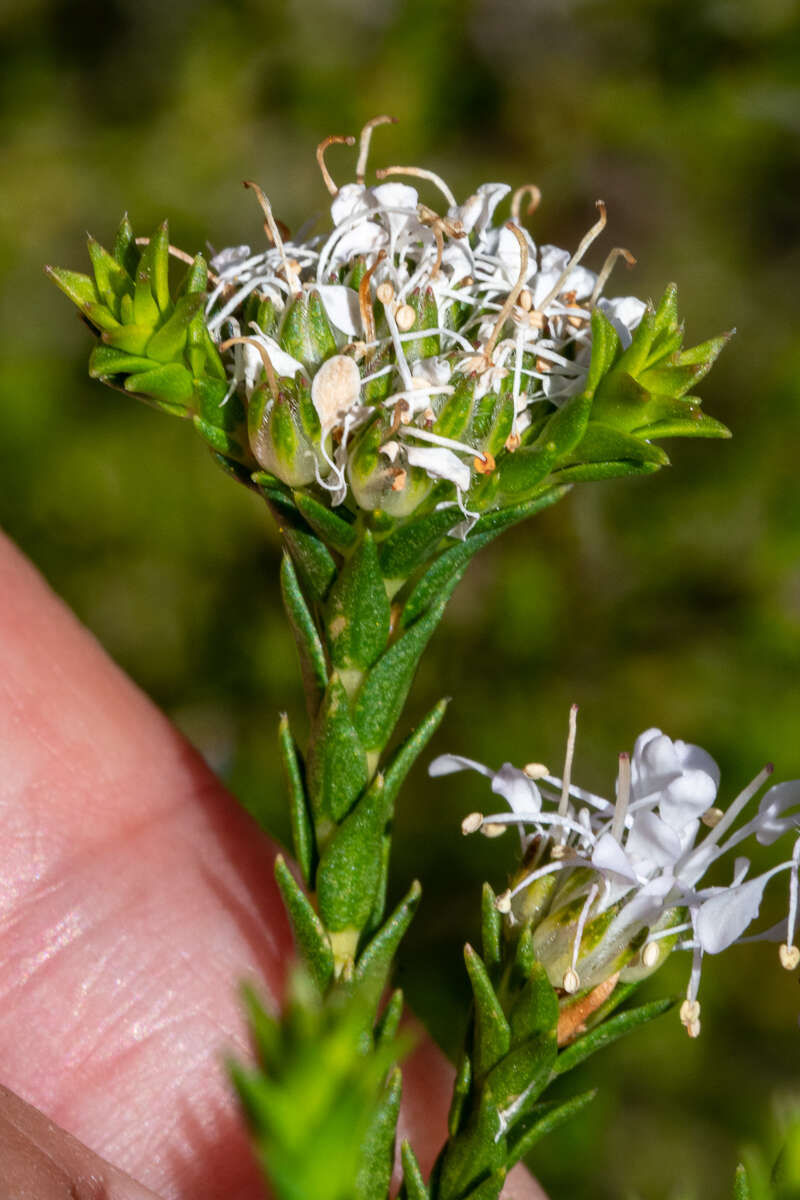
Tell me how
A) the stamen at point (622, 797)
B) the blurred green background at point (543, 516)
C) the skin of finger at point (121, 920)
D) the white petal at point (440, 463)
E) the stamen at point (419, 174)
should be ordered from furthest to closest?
the blurred green background at point (543, 516) < the skin of finger at point (121, 920) < the stamen at point (419, 174) < the stamen at point (622, 797) < the white petal at point (440, 463)

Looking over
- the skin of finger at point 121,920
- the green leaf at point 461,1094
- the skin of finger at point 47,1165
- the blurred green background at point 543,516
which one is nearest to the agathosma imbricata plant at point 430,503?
the green leaf at point 461,1094

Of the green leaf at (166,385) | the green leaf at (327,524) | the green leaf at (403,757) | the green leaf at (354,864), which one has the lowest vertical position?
the green leaf at (354,864)

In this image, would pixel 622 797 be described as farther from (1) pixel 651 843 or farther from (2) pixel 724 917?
(2) pixel 724 917

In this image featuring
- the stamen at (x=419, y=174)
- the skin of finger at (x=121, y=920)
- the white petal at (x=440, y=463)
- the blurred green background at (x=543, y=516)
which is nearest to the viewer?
the white petal at (x=440, y=463)

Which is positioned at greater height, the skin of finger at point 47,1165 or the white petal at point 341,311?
the white petal at point 341,311

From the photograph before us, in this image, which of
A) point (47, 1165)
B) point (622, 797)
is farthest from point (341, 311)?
point (47, 1165)

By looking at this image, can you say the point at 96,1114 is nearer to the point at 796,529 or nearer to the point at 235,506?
the point at 235,506

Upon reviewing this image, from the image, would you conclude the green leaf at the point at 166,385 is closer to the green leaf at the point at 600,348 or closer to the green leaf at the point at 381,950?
the green leaf at the point at 600,348
